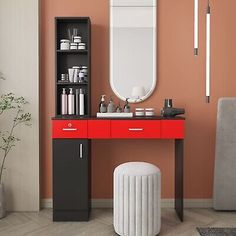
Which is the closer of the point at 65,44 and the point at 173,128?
the point at 173,128

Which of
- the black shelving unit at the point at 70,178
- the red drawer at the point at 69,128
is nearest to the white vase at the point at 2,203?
the black shelving unit at the point at 70,178

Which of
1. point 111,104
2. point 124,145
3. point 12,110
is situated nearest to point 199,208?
point 124,145

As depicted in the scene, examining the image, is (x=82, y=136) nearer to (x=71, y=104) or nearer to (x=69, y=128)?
(x=69, y=128)

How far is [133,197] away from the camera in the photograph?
105 inches

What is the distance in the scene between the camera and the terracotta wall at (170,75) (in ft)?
11.4

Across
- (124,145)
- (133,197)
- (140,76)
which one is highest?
(140,76)

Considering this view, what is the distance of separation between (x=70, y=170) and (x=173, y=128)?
1.08 metres

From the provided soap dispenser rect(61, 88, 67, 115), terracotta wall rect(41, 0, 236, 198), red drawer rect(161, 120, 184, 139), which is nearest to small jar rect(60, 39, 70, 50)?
terracotta wall rect(41, 0, 236, 198)

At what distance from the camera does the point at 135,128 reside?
119 inches

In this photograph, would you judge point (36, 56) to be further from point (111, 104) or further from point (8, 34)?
point (111, 104)

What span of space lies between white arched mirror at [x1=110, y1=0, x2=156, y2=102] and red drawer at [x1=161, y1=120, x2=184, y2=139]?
1.87 ft

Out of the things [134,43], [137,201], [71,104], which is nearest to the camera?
[137,201]

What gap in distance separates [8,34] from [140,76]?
1.50 metres

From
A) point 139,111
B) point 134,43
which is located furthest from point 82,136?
point 134,43
